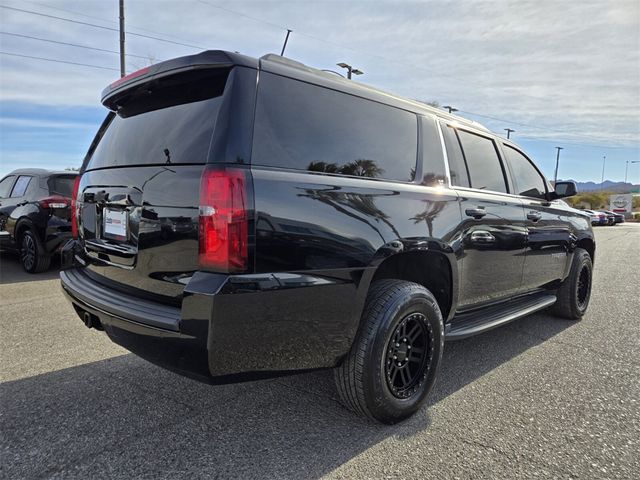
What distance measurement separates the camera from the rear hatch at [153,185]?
2.15 metres

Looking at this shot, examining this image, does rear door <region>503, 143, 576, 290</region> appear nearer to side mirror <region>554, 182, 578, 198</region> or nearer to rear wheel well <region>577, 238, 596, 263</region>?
side mirror <region>554, 182, 578, 198</region>

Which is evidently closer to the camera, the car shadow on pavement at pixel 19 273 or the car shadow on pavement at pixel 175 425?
the car shadow on pavement at pixel 175 425

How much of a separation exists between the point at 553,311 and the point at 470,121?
256 centimetres

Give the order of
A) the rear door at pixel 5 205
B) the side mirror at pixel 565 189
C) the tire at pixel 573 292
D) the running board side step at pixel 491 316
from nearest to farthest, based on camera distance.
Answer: the running board side step at pixel 491 316 → the side mirror at pixel 565 189 → the tire at pixel 573 292 → the rear door at pixel 5 205

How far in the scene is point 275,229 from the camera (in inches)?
81.6

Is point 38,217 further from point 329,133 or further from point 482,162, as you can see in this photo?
point 482,162

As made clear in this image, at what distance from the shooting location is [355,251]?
7.77 ft

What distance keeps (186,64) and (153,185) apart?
0.62 m

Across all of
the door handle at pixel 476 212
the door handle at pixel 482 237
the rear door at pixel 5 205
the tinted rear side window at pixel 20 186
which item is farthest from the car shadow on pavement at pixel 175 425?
the rear door at pixel 5 205

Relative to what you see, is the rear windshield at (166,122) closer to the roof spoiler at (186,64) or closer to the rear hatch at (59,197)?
the roof spoiler at (186,64)

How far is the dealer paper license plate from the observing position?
2465mm

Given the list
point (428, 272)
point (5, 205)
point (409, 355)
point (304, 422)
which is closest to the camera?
point (304, 422)

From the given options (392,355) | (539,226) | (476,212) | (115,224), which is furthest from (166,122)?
(539,226)

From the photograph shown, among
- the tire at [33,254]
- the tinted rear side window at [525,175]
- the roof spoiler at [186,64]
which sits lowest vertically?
the tire at [33,254]
